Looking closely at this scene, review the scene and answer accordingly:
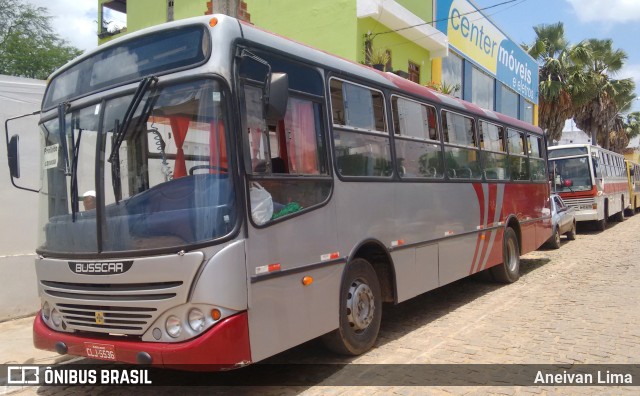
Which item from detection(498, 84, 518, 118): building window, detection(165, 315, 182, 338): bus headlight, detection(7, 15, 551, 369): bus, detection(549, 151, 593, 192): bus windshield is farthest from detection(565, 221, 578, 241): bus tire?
detection(165, 315, 182, 338): bus headlight

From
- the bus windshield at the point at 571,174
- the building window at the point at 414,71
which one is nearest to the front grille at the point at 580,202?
the bus windshield at the point at 571,174

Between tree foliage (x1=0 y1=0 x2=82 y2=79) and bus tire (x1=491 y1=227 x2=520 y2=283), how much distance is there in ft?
68.1

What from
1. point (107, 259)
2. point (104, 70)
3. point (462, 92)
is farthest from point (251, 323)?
point (462, 92)

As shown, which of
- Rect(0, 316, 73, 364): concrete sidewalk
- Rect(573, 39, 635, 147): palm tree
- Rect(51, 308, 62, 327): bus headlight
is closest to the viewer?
Rect(51, 308, 62, 327): bus headlight

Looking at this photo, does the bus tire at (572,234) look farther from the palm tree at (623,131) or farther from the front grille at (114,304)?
the palm tree at (623,131)

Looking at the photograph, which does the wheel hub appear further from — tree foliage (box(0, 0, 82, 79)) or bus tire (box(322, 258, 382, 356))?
tree foliage (box(0, 0, 82, 79))

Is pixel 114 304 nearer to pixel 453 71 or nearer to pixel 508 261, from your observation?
pixel 508 261

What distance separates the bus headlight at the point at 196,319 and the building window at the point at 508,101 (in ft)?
68.5

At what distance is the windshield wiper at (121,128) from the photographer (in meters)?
4.00

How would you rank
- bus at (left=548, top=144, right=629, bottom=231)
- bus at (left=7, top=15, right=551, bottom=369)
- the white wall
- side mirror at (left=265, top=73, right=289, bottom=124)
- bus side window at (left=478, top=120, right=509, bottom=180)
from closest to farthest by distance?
bus at (left=7, top=15, right=551, bottom=369), side mirror at (left=265, top=73, right=289, bottom=124), the white wall, bus side window at (left=478, top=120, right=509, bottom=180), bus at (left=548, top=144, right=629, bottom=231)

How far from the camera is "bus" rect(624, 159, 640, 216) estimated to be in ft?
83.4

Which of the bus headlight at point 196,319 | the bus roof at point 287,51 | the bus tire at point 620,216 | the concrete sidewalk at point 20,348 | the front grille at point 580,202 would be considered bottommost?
the concrete sidewalk at point 20,348

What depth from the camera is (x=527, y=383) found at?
4.61 metres

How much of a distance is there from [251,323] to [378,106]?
119 inches
